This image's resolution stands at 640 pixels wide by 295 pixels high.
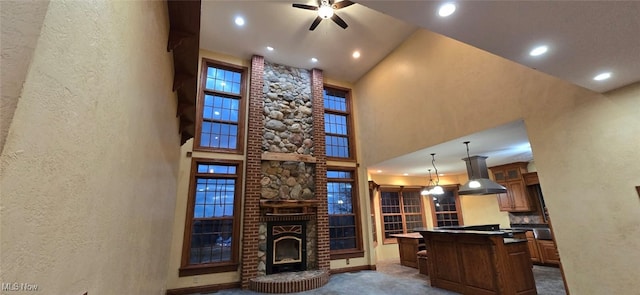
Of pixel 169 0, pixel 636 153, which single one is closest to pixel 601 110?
pixel 636 153

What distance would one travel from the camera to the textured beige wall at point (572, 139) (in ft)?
9.29

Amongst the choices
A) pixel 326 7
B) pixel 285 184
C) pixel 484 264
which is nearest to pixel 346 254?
pixel 285 184

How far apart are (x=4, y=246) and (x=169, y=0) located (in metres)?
1.96

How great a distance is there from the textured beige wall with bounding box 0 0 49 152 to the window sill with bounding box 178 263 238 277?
5.34m

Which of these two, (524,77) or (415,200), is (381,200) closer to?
(415,200)

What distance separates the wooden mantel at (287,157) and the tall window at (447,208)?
506 cm

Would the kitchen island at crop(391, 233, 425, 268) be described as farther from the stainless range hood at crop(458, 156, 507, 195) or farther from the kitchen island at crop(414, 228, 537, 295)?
the stainless range hood at crop(458, 156, 507, 195)

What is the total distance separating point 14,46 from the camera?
59 cm

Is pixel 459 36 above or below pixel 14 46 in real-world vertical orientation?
above

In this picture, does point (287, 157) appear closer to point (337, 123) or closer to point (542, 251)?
point (337, 123)

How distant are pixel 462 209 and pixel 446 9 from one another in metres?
8.61

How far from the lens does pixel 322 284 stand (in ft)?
16.9

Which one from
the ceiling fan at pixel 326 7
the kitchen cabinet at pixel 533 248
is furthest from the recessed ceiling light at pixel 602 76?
the kitchen cabinet at pixel 533 248

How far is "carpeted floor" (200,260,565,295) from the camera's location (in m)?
4.59
